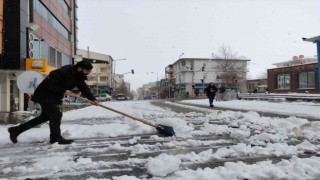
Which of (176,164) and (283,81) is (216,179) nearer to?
(176,164)

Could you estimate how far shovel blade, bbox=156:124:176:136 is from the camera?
6316 millimetres

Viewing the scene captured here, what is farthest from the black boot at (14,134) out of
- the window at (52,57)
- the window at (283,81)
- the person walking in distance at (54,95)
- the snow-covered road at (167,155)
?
the window at (283,81)

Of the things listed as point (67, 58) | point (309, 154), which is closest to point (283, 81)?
point (67, 58)

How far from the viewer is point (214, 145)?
5.27 meters

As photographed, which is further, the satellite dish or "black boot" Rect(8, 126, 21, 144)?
the satellite dish

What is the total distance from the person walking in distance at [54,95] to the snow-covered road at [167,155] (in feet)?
0.84

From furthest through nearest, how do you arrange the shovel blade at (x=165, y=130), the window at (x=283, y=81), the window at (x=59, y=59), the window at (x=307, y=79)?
the window at (x=283, y=81), the window at (x=307, y=79), the window at (x=59, y=59), the shovel blade at (x=165, y=130)

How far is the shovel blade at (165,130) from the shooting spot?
632cm

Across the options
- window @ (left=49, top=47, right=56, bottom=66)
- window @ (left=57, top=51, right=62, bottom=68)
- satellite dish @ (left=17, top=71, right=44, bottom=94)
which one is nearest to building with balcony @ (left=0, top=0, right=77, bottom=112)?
window @ (left=49, top=47, right=56, bottom=66)

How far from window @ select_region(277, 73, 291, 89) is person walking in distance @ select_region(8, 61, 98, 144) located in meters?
41.4

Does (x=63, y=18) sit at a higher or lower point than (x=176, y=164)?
higher

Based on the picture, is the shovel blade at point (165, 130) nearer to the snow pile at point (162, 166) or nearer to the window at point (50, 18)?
the snow pile at point (162, 166)

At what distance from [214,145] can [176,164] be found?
1.72 meters

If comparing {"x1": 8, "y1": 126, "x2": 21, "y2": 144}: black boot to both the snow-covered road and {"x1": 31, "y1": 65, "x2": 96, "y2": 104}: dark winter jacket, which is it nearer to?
the snow-covered road
